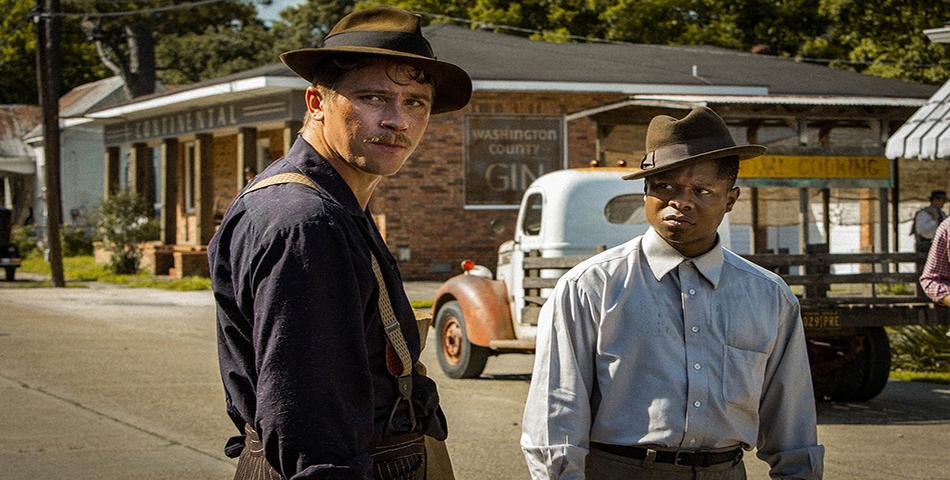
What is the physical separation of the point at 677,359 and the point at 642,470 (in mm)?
332

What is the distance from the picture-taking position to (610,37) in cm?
3581

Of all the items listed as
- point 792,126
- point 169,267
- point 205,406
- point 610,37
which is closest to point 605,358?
point 205,406

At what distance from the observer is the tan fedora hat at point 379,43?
2.38 m

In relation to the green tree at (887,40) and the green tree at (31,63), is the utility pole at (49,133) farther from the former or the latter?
Result: the green tree at (31,63)

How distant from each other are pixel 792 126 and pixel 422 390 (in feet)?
47.8

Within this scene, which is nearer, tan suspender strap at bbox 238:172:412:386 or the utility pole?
tan suspender strap at bbox 238:172:412:386

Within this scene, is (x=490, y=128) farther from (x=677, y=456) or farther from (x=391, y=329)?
(x=391, y=329)

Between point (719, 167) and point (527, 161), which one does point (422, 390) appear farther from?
point (527, 161)

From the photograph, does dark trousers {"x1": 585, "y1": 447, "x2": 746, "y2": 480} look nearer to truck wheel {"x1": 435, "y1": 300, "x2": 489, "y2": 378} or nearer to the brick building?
truck wheel {"x1": 435, "y1": 300, "x2": 489, "y2": 378}

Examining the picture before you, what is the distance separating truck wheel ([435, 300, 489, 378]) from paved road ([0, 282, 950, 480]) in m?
0.17

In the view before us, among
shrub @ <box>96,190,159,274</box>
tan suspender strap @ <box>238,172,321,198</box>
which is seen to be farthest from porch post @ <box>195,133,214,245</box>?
tan suspender strap @ <box>238,172,321,198</box>

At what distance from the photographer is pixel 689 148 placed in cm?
317

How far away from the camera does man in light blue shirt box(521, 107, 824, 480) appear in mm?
2982

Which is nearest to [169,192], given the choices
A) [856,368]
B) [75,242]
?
[75,242]
